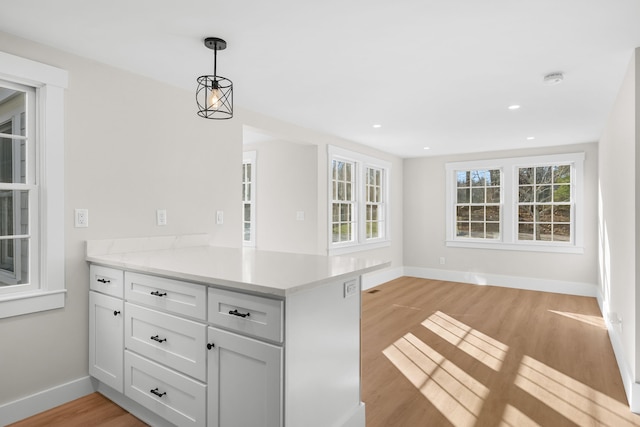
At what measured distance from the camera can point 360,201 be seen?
5980 mm

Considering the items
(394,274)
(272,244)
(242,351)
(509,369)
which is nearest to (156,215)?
(242,351)

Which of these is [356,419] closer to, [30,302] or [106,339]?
[106,339]

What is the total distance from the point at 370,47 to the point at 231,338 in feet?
6.39

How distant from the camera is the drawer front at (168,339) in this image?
6.24 ft

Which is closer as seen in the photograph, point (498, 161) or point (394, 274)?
point (498, 161)

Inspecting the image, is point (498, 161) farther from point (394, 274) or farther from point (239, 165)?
point (239, 165)

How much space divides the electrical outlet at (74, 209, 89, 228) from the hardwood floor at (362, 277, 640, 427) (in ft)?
7.43

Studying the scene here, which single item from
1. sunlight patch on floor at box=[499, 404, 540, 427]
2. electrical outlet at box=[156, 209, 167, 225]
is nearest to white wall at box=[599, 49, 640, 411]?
sunlight patch on floor at box=[499, 404, 540, 427]

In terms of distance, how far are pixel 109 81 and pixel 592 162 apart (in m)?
6.29

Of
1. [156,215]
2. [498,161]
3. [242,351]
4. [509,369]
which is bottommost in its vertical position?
[509,369]

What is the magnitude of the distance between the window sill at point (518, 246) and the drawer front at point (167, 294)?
5749 mm

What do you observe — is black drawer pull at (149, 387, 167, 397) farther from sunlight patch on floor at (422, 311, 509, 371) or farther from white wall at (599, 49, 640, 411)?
white wall at (599, 49, 640, 411)

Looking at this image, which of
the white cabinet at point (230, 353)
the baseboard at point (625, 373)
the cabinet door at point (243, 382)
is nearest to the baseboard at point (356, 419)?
the white cabinet at point (230, 353)

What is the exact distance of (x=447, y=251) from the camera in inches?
271
